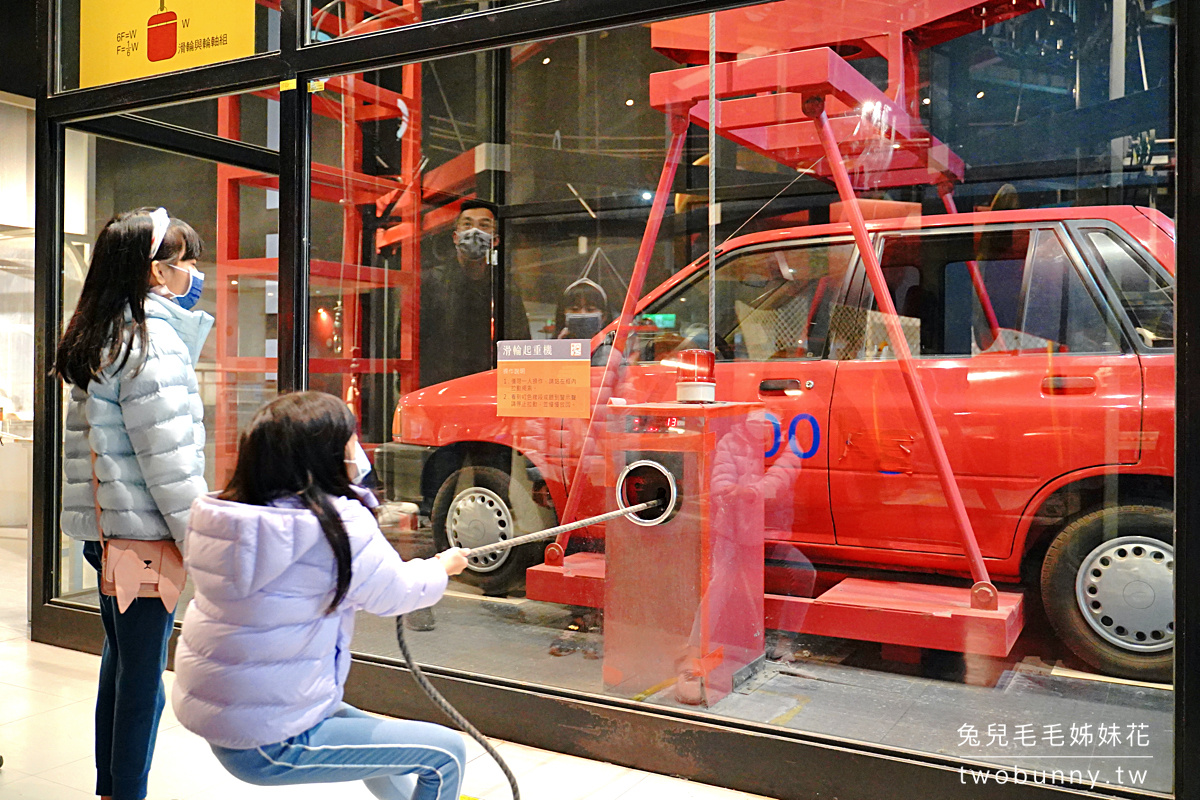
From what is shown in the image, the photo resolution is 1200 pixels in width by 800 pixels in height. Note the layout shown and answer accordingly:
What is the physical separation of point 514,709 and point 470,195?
2.42m

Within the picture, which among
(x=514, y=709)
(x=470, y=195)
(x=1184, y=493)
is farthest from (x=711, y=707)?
(x=470, y=195)

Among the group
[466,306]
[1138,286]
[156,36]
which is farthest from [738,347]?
[156,36]

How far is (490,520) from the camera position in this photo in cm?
425

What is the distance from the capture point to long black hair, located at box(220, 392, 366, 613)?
1.72m

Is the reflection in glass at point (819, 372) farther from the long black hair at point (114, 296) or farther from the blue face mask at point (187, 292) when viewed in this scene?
the long black hair at point (114, 296)

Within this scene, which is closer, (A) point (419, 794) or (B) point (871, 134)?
(A) point (419, 794)

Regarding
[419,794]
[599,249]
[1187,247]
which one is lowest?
[419,794]

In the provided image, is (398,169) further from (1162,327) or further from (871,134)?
(1162,327)

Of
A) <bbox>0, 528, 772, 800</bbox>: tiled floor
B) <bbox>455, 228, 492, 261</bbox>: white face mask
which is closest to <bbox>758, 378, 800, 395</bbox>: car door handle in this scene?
<bbox>0, 528, 772, 800</bbox>: tiled floor

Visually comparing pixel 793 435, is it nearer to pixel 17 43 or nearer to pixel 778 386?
pixel 778 386

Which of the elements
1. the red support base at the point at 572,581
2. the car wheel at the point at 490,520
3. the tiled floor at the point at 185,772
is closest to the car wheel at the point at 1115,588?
the tiled floor at the point at 185,772

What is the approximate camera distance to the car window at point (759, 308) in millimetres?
3738

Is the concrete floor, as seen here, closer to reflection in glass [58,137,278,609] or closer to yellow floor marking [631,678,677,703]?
yellow floor marking [631,678,677,703]

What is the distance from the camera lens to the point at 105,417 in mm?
2348
